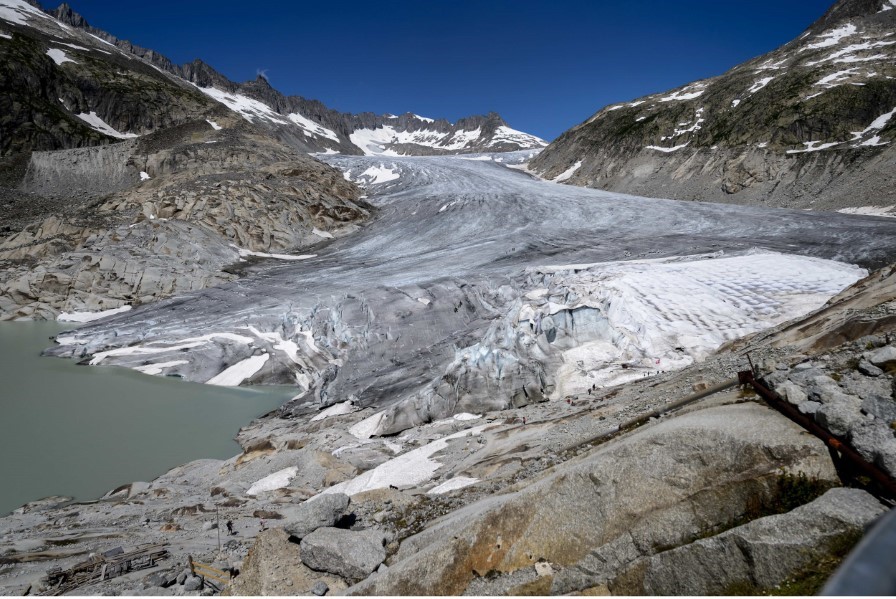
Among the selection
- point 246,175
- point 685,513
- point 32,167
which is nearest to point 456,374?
point 685,513

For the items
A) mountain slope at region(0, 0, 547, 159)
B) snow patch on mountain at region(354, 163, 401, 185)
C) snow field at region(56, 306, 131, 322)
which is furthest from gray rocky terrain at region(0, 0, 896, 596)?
mountain slope at region(0, 0, 547, 159)

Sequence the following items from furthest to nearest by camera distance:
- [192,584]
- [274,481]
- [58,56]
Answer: [58,56], [274,481], [192,584]

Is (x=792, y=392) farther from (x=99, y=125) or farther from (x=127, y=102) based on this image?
(x=127, y=102)

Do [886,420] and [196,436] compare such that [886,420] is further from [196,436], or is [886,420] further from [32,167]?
[32,167]

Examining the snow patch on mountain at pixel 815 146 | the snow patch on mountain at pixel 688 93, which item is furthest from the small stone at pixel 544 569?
the snow patch on mountain at pixel 688 93

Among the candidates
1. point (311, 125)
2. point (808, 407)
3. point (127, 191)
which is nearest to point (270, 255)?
point (127, 191)
